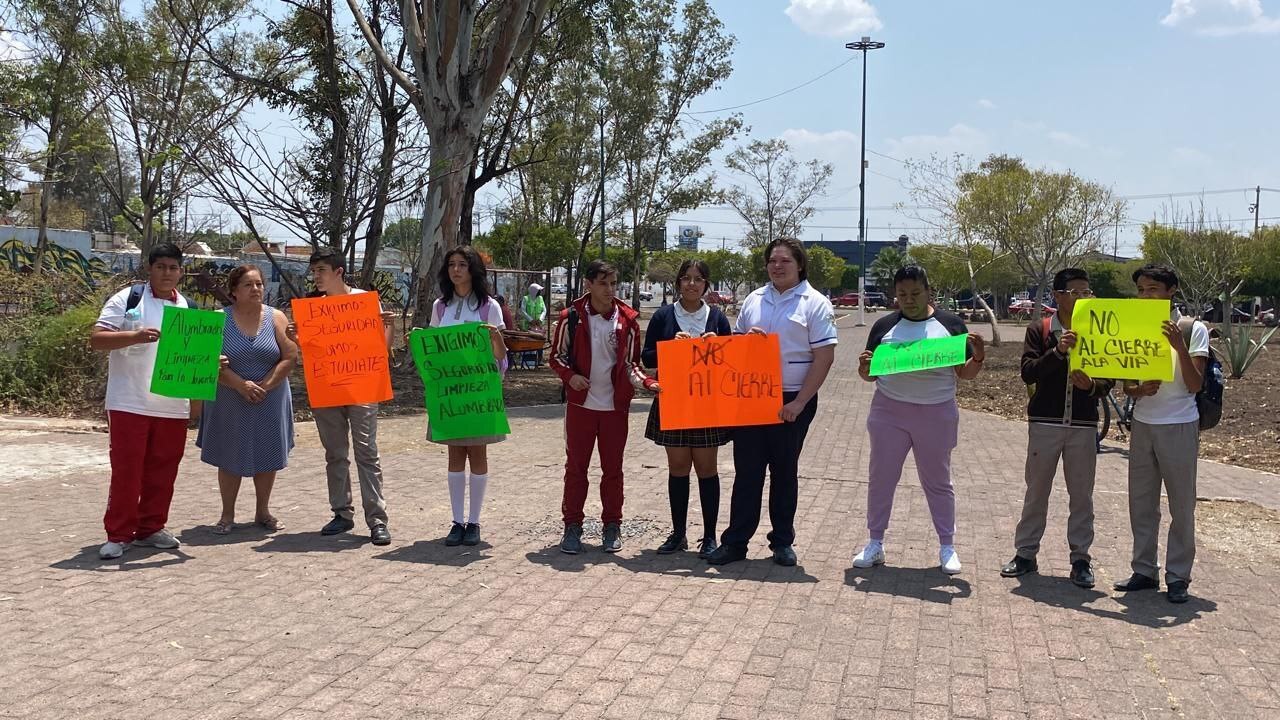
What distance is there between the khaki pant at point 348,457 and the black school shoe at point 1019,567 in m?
3.76

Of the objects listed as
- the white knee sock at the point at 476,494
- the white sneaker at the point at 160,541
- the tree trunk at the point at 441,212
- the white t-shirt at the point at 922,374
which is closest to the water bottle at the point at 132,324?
the white sneaker at the point at 160,541

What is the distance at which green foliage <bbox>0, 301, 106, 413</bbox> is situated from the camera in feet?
44.5

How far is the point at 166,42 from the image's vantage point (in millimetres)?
23422

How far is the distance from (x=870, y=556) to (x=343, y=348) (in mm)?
3455

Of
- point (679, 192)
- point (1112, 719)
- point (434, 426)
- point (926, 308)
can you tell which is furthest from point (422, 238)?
point (679, 192)

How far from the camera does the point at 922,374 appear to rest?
20.3 ft

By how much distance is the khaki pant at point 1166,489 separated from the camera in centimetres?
587

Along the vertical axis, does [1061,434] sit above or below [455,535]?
above

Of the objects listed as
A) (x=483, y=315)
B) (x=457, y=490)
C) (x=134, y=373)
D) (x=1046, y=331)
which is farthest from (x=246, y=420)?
(x=1046, y=331)

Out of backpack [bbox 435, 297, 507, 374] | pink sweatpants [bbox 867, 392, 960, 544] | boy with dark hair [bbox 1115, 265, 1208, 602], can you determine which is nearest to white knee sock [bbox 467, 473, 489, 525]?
backpack [bbox 435, 297, 507, 374]

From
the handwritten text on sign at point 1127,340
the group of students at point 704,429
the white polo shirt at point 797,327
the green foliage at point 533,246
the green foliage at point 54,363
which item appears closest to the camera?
the handwritten text on sign at point 1127,340

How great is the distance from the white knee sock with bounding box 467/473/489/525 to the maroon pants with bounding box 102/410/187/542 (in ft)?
5.72

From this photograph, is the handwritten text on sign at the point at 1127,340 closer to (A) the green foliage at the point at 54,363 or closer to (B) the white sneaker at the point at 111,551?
(B) the white sneaker at the point at 111,551

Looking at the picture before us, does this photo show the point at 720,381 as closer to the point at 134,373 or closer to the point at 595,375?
the point at 595,375
